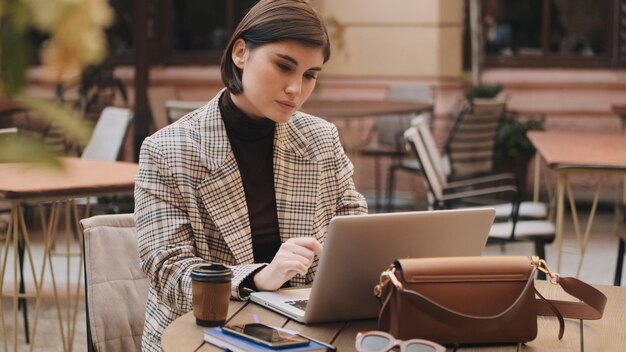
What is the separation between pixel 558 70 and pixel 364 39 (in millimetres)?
1748

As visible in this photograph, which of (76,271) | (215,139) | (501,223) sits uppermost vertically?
(215,139)

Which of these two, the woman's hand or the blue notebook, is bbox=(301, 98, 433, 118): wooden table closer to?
the woman's hand

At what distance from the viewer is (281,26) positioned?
2.16 metres

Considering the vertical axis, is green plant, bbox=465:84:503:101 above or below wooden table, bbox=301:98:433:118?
below

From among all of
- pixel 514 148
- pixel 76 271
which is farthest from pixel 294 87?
pixel 514 148

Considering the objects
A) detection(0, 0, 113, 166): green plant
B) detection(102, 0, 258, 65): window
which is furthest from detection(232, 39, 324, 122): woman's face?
detection(102, 0, 258, 65): window

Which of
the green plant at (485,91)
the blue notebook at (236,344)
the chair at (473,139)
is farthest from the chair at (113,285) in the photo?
the green plant at (485,91)

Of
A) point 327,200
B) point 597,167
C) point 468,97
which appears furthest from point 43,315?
point 468,97

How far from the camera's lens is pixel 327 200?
244 cm

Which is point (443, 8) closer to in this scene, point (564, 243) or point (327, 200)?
point (564, 243)

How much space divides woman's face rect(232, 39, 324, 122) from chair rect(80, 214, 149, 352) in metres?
0.50

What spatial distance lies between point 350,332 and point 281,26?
0.69m

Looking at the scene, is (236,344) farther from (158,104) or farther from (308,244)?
(158,104)

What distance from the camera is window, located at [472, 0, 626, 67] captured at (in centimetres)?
913
